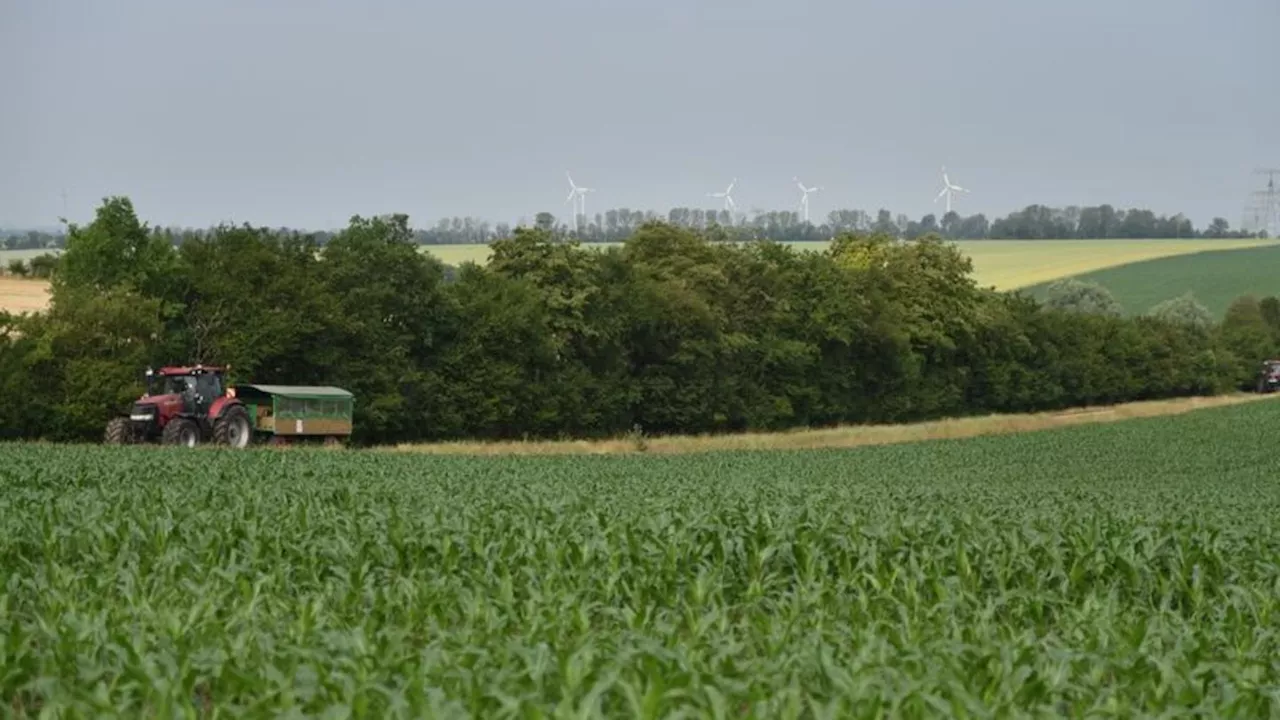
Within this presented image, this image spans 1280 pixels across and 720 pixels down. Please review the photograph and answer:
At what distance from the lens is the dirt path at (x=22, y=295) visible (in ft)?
186

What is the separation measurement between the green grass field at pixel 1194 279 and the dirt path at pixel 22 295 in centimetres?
9206

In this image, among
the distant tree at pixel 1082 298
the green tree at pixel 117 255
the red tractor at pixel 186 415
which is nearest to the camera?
the red tractor at pixel 186 415

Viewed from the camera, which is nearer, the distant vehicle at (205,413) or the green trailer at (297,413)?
the distant vehicle at (205,413)

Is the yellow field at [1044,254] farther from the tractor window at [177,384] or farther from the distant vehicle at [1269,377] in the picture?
the tractor window at [177,384]

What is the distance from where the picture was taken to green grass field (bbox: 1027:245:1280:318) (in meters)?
147

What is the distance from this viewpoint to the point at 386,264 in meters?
57.1

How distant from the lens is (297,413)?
44188 mm

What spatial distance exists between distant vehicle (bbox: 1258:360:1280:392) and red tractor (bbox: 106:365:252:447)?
9574 centimetres

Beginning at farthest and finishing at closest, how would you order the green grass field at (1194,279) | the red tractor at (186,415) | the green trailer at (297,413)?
the green grass field at (1194,279) < the green trailer at (297,413) < the red tractor at (186,415)

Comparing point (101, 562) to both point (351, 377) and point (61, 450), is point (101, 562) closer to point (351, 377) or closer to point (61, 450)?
point (61, 450)

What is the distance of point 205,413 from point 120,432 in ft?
7.36

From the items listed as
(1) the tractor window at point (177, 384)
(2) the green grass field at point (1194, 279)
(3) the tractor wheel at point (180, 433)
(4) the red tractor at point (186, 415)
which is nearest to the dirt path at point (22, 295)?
(1) the tractor window at point (177, 384)

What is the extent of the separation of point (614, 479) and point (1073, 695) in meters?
23.8

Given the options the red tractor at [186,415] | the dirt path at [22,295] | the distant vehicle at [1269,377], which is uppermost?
the dirt path at [22,295]
